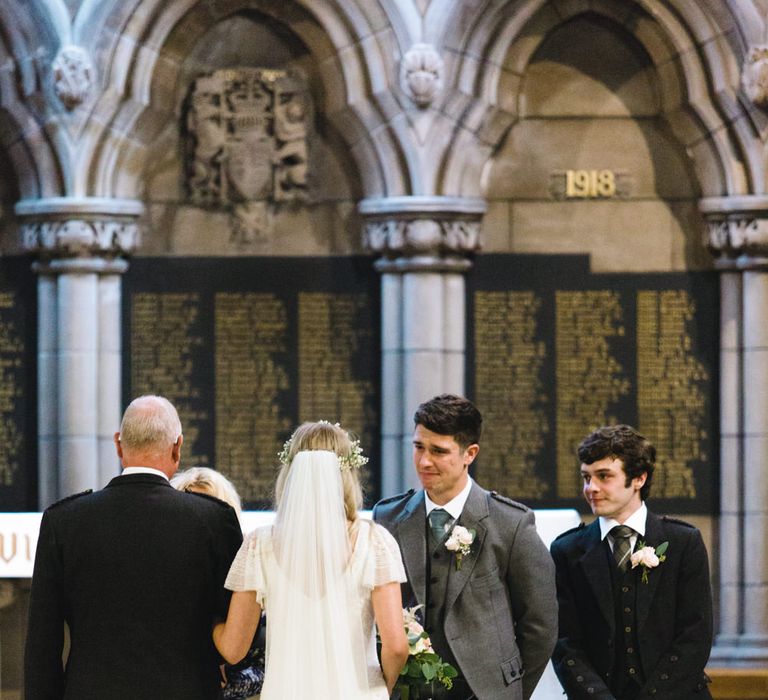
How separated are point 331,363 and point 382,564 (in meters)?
4.56

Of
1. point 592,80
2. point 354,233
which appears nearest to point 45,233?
point 354,233

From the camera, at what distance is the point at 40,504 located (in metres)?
8.38

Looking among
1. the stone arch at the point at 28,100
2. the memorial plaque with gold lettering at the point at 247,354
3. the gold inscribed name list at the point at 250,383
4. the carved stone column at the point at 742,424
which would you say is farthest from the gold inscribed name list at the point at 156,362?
the carved stone column at the point at 742,424

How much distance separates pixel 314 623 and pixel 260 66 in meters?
5.11

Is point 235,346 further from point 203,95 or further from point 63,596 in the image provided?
point 63,596

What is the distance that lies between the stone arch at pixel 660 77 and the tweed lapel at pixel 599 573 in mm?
3847

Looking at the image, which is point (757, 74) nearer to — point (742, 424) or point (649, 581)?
point (742, 424)

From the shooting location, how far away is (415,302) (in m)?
8.34

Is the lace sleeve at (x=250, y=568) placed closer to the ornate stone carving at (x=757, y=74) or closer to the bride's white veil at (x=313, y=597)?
the bride's white veil at (x=313, y=597)

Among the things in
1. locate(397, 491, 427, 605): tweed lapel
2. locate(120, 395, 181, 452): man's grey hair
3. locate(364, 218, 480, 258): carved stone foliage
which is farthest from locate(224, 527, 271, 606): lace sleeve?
locate(364, 218, 480, 258): carved stone foliage

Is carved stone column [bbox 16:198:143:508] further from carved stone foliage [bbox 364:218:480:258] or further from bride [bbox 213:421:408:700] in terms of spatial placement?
bride [bbox 213:421:408:700]

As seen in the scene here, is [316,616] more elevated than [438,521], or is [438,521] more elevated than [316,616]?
[438,521]

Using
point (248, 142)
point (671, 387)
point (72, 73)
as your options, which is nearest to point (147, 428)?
point (72, 73)

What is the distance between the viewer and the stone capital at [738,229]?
8.27 meters
